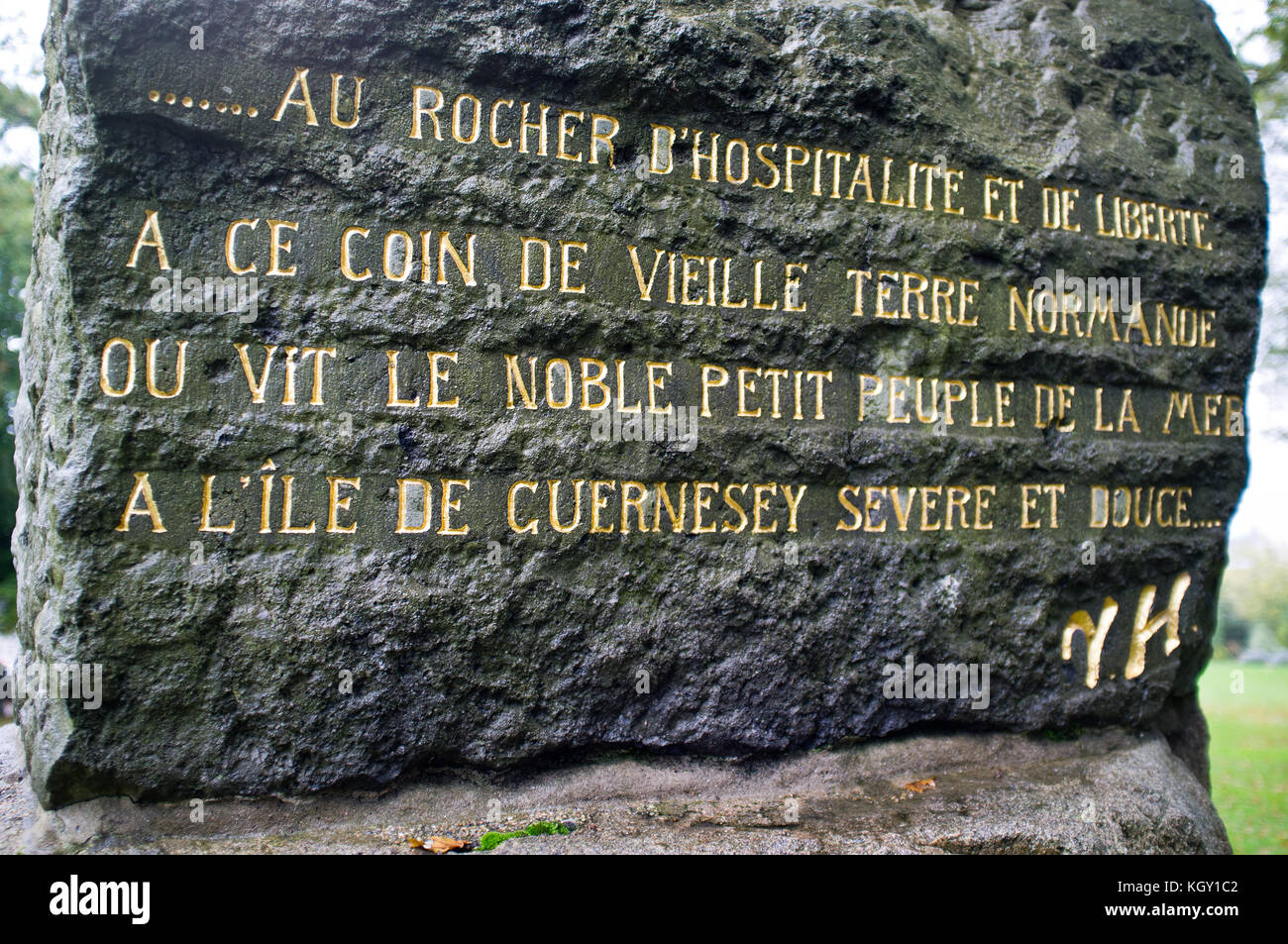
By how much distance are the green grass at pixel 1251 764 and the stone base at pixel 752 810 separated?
1.29 m

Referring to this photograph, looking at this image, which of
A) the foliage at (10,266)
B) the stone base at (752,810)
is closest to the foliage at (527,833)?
the stone base at (752,810)

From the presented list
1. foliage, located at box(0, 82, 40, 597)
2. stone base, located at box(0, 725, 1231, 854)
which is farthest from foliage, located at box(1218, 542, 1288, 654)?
foliage, located at box(0, 82, 40, 597)

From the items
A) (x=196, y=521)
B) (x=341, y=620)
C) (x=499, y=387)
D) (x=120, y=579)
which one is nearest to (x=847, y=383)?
(x=499, y=387)

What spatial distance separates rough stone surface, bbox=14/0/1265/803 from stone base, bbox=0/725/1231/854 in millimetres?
50

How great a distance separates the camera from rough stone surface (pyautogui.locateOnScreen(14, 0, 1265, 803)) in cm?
267

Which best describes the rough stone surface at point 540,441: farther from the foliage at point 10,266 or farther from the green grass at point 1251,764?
the foliage at point 10,266

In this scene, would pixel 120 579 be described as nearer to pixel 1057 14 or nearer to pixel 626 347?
pixel 626 347

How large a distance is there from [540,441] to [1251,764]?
8227 millimetres

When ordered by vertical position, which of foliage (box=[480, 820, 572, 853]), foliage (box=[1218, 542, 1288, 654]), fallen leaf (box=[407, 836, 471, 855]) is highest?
fallen leaf (box=[407, 836, 471, 855])

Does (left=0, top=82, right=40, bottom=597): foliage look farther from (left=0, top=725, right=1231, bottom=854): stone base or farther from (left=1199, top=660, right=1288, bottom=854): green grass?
(left=1199, top=660, right=1288, bottom=854): green grass

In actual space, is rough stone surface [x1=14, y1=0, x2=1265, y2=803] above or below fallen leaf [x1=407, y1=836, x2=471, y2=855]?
above

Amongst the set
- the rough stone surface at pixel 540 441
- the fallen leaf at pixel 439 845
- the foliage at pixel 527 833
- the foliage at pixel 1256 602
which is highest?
the rough stone surface at pixel 540 441

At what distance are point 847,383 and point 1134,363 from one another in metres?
1.40

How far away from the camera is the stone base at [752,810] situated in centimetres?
264
